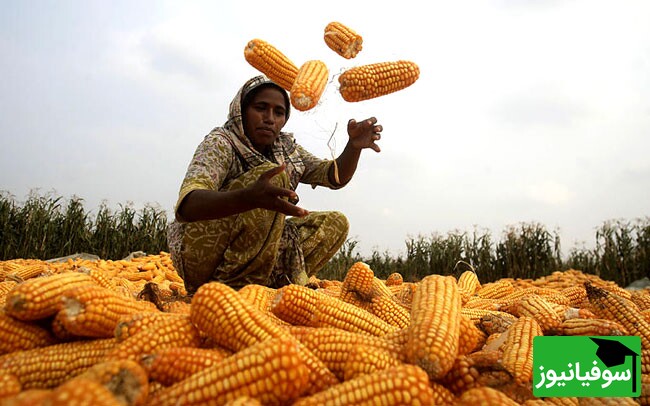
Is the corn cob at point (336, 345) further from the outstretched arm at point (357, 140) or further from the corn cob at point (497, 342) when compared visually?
the outstretched arm at point (357, 140)

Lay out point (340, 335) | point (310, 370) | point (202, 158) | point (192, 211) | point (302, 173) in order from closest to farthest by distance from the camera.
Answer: point (310, 370)
point (340, 335)
point (192, 211)
point (202, 158)
point (302, 173)

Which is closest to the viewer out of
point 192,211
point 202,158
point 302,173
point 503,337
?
point 503,337

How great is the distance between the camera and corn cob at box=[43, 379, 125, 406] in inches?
49.6

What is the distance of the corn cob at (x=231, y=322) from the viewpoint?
1.89 metres

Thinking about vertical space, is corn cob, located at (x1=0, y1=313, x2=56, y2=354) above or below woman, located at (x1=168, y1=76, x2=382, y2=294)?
below

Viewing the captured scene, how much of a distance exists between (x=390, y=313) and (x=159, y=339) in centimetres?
158

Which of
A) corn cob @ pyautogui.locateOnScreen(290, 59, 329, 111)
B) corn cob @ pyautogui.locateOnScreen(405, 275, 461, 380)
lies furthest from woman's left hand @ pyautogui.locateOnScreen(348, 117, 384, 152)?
corn cob @ pyautogui.locateOnScreen(405, 275, 461, 380)

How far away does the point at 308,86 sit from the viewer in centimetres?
395

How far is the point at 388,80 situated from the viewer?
4.48 m

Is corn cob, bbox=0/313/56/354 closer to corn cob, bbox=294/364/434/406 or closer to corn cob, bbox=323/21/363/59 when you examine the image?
corn cob, bbox=294/364/434/406

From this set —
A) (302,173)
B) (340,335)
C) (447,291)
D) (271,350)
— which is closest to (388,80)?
(302,173)

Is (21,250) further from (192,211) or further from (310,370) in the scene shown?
(310,370)

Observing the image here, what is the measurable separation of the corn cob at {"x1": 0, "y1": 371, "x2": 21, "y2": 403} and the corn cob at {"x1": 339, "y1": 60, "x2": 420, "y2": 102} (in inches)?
133

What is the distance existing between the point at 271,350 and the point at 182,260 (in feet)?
11.1
